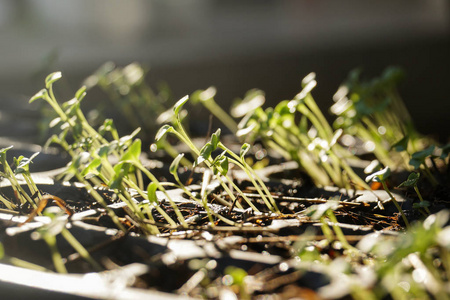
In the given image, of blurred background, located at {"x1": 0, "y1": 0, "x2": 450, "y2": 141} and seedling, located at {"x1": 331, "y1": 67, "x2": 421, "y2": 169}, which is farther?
blurred background, located at {"x1": 0, "y1": 0, "x2": 450, "y2": 141}

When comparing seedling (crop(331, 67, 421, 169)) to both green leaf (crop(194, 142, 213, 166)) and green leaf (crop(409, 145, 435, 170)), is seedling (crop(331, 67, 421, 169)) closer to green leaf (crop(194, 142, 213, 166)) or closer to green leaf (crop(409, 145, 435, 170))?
green leaf (crop(409, 145, 435, 170))

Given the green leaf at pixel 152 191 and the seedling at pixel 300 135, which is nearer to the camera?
the green leaf at pixel 152 191

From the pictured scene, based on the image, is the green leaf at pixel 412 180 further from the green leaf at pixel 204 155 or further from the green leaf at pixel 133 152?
the green leaf at pixel 133 152

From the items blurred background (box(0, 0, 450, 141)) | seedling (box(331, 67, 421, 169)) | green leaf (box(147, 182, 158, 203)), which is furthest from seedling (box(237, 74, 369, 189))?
blurred background (box(0, 0, 450, 141))

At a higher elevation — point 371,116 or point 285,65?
point 371,116

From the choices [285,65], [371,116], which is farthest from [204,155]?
[285,65]

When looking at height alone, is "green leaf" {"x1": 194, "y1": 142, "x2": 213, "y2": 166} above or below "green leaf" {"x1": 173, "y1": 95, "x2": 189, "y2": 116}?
below

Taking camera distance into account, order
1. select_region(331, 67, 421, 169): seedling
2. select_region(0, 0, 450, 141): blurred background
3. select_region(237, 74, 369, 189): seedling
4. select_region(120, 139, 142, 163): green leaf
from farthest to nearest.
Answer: select_region(0, 0, 450, 141): blurred background
select_region(331, 67, 421, 169): seedling
select_region(237, 74, 369, 189): seedling
select_region(120, 139, 142, 163): green leaf

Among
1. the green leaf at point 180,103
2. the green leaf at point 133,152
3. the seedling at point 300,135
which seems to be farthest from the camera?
the seedling at point 300,135

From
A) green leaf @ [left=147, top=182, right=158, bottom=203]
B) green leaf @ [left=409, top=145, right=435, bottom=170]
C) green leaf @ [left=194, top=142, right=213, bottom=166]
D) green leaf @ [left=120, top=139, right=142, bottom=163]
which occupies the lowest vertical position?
green leaf @ [left=409, top=145, right=435, bottom=170]

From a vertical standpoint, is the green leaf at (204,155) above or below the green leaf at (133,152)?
below

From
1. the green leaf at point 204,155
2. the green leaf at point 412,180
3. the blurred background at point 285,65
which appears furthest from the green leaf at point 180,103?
the blurred background at point 285,65

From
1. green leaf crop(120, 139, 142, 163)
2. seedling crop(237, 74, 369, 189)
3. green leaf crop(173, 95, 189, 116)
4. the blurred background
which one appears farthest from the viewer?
the blurred background

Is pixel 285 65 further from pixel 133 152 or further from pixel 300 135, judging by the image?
pixel 133 152
